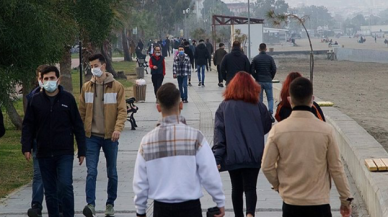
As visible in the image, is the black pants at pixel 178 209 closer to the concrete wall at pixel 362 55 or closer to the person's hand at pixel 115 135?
the person's hand at pixel 115 135

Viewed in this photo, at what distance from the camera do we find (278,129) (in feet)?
19.9

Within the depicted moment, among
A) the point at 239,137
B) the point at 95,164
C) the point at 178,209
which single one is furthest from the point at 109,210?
the point at 178,209

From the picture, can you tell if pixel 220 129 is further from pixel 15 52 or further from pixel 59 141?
pixel 15 52

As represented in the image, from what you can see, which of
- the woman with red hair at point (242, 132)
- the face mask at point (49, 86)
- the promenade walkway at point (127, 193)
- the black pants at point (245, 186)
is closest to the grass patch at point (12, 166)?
the promenade walkway at point (127, 193)

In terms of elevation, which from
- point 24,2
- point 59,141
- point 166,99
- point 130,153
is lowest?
point 130,153

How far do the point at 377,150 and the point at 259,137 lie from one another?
10.6ft

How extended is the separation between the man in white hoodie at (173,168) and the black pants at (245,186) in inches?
111

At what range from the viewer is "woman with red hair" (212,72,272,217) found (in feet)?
26.9

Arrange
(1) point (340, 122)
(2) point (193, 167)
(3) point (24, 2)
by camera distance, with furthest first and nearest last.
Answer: (1) point (340, 122)
(3) point (24, 2)
(2) point (193, 167)

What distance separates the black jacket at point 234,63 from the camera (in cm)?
1931

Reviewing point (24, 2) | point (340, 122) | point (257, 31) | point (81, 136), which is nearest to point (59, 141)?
point (81, 136)

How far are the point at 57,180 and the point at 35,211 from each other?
32.7 inches

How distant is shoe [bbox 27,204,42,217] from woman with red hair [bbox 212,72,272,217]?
2192 millimetres

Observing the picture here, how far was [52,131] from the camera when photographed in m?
8.36
